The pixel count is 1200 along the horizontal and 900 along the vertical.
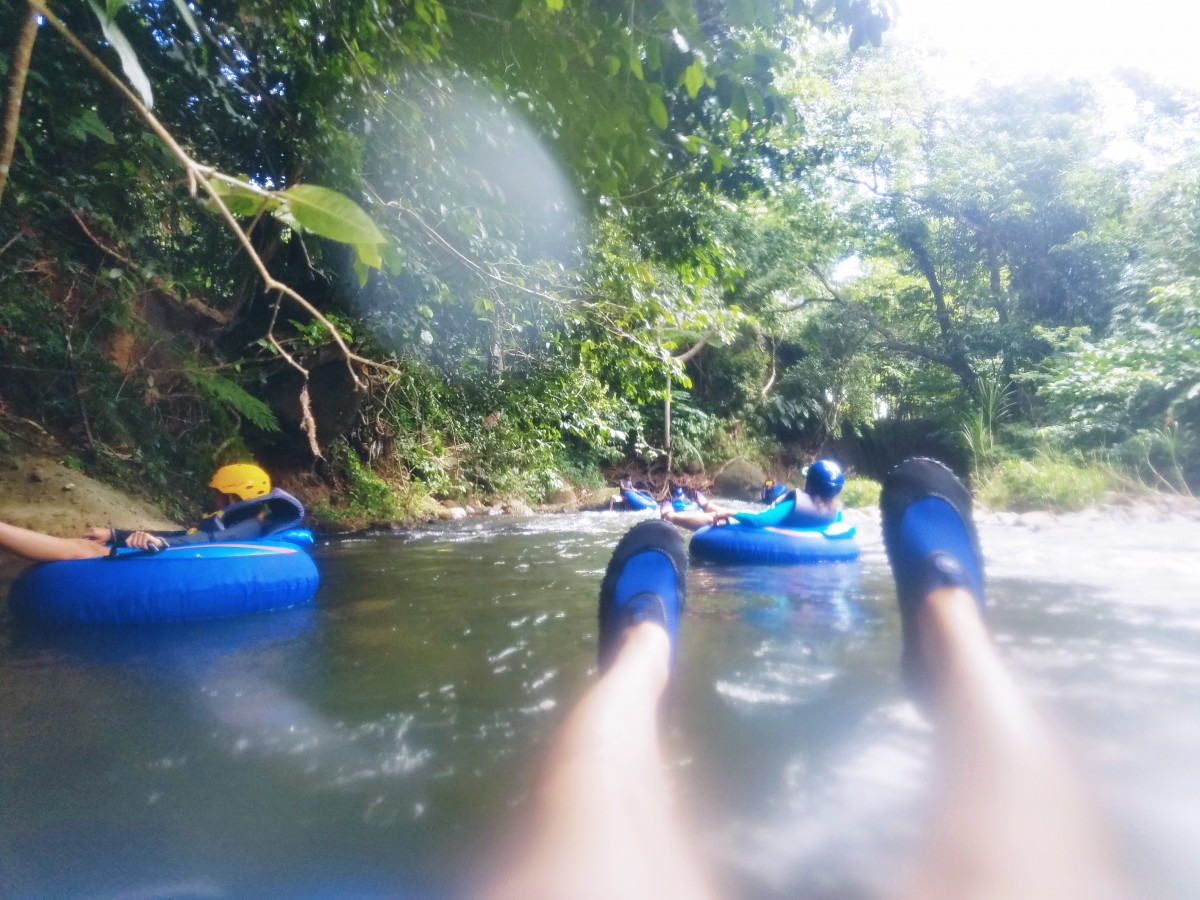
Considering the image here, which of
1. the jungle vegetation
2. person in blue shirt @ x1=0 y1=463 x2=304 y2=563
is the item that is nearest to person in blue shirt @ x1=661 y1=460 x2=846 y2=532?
the jungle vegetation

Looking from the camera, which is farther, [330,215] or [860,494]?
[860,494]

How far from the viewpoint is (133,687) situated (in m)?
2.20

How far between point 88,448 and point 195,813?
226 inches

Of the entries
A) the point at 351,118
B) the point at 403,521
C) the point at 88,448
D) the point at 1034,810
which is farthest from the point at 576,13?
the point at 403,521

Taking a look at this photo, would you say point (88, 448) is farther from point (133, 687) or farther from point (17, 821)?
point (17, 821)

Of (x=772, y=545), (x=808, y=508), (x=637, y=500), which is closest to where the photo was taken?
(x=772, y=545)

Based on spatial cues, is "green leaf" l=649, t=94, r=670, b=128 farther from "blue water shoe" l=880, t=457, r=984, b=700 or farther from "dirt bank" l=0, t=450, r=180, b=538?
"dirt bank" l=0, t=450, r=180, b=538

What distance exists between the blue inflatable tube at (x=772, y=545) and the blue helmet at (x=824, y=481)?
0.32 metres

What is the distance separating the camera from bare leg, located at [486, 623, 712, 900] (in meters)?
0.94

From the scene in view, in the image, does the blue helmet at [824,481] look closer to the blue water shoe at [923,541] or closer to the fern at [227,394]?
the blue water shoe at [923,541]

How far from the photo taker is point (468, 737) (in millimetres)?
1746

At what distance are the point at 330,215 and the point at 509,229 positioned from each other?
4720mm

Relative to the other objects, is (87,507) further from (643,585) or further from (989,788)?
(989,788)

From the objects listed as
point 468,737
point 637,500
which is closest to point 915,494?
point 468,737
